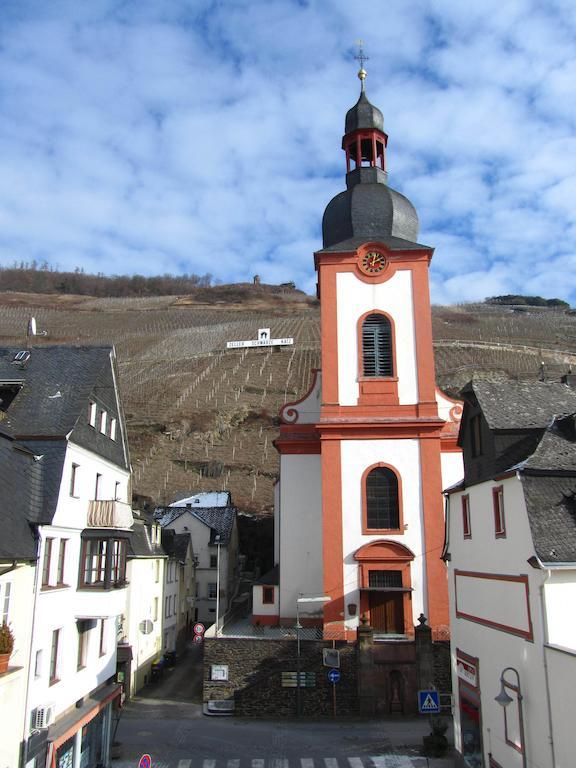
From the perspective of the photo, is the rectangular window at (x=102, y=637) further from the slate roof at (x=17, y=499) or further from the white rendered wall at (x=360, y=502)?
the white rendered wall at (x=360, y=502)

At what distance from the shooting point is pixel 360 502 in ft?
88.4

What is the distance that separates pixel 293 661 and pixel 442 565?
6.73m

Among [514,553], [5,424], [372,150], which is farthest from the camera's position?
[372,150]

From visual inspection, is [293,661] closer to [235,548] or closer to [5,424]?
[5,424]

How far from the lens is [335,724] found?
23078mm

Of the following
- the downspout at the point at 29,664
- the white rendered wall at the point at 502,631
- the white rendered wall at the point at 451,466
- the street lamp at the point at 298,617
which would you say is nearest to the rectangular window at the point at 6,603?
the downspout at the point at 29,664


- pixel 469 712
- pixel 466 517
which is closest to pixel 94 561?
pixel 466 517

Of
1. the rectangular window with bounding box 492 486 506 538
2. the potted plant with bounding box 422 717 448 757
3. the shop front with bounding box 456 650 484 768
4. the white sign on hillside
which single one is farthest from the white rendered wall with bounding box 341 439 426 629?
the white sign on hillside

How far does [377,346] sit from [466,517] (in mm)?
11837

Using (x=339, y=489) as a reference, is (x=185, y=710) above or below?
below

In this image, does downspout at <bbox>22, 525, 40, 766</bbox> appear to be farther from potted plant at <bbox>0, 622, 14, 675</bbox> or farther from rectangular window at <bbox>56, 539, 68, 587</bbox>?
potted plant at <bbox>0, 622, 14, 675</bbox>

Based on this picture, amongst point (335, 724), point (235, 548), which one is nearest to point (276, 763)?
point (335, 724)

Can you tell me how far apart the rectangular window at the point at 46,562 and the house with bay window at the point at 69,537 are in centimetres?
3

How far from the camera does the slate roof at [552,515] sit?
43.8ft
